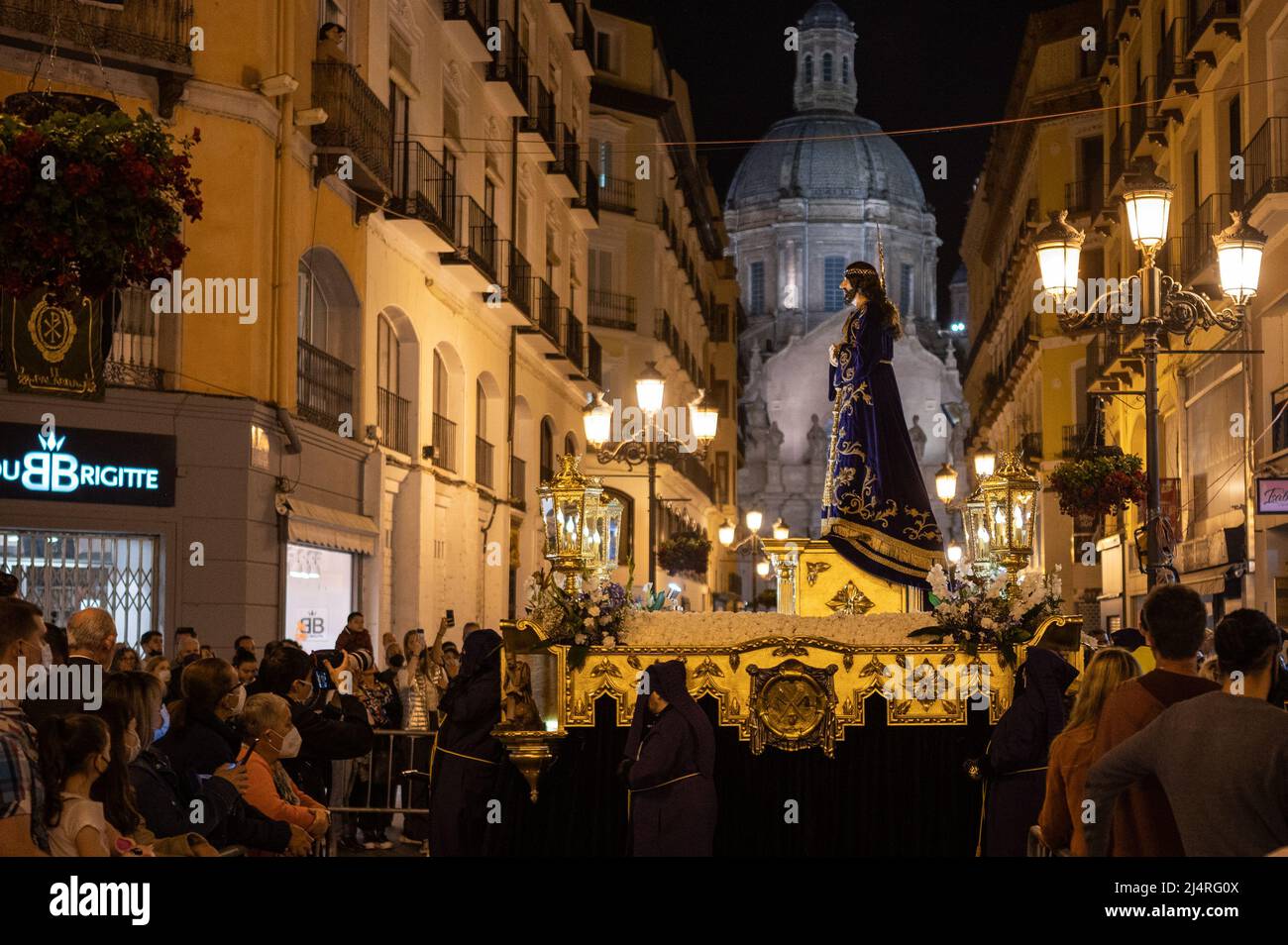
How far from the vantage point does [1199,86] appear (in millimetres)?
24641

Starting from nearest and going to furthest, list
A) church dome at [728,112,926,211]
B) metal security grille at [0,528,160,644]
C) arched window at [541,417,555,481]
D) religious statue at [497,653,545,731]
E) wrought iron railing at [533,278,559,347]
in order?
religious statue at [497,653,545,731], metal security grille at [0,528,160,644], wrought iron railing at [533,278,559,347], arched window at [541,417,555,481], church dome at [728,112,926,211]

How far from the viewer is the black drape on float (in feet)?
34.2

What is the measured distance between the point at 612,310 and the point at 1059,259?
31.4 meters

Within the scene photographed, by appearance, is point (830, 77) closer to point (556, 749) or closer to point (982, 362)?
point (982, 362)

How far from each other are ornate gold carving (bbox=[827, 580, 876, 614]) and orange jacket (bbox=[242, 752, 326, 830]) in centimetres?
561

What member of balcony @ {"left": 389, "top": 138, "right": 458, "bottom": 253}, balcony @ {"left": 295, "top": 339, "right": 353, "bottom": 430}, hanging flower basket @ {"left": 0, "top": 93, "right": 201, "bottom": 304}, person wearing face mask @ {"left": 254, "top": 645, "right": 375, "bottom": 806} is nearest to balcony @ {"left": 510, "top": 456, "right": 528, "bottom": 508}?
balcony @ {"left": 389, "top": 138, "right": 458, "bottom": 253}

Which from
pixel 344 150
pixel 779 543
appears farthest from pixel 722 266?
pixel 779 543

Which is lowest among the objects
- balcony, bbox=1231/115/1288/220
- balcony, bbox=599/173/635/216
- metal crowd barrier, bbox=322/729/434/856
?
metal crowd barrier, bbox=322/729/434/856

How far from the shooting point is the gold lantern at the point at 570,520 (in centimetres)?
1148

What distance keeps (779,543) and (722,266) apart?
56.9m

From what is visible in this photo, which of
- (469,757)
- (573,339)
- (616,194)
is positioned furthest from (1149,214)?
(616,194)

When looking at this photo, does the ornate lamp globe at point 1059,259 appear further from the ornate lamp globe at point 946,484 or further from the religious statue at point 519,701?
the ornate lamp globe at point 946,484

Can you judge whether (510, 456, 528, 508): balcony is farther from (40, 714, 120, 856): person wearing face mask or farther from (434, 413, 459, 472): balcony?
(40, 714, 120, 856): person wearing face mask

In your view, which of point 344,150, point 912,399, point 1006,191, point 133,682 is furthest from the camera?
point 912,399
